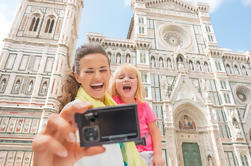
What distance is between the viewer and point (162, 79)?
1252 centimetres

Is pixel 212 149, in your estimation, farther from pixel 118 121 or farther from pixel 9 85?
pixel 9 85

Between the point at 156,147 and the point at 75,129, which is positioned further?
the point at 156,147

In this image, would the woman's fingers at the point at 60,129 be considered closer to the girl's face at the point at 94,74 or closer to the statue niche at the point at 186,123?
the girl's face at the point at 94,74

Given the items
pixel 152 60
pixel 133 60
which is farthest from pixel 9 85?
pixel 152 60

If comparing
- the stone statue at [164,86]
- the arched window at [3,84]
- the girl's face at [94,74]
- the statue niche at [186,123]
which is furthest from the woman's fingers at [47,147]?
the statue niche at [186,123]

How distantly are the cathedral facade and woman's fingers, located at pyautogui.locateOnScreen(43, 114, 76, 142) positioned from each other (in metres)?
9.13

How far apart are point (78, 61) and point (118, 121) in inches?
26.7

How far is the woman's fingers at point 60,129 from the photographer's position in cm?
57

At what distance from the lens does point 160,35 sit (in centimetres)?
1456

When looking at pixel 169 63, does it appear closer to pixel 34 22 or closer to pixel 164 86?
pixel 164 86

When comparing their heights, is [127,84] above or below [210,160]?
below

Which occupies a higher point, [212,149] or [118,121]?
[212,149]

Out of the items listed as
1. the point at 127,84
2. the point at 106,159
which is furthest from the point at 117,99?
the point at 106,159

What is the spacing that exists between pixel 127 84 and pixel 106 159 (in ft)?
3.16
